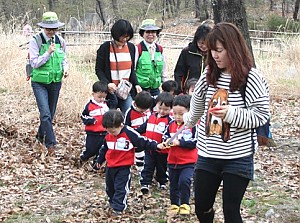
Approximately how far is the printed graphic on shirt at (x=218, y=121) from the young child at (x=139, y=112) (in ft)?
6.78

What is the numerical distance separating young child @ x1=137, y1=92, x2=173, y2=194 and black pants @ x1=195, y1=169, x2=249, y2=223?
1623 millimetres

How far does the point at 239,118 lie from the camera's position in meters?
3.18

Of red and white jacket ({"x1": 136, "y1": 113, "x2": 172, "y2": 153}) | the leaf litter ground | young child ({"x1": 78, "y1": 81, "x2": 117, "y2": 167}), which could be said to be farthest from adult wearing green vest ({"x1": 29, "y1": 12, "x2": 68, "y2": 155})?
red and white jacket ({"x1": 136, "y1": 113, "x2": 172, "y2": 153})

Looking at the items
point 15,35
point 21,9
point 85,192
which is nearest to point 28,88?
point 15,35

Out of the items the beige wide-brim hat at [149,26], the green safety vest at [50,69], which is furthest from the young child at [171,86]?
the green safety vest at [50,69]

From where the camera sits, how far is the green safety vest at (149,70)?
21.0 feet

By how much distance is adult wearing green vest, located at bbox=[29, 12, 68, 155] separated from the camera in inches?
254

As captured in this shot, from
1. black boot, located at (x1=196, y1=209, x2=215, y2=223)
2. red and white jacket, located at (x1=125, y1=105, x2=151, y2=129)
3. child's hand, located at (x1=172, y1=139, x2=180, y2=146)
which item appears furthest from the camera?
red and white jacket, located at (x1=125, y1=105, x2=151, y2=129)

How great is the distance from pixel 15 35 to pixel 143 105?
25.3 feet

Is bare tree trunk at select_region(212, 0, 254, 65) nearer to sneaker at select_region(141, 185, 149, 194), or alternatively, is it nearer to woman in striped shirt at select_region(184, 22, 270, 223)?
sneaker at select_region(141, 185, 149, 194)

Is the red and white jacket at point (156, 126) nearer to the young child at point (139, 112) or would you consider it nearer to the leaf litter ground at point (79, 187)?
the young child at point (139, 112)

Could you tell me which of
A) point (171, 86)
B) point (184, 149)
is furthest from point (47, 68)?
point (184, 149)

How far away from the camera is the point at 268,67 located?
12602 mm

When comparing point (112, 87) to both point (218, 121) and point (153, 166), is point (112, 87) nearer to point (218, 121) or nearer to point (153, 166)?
point (153, 166)
